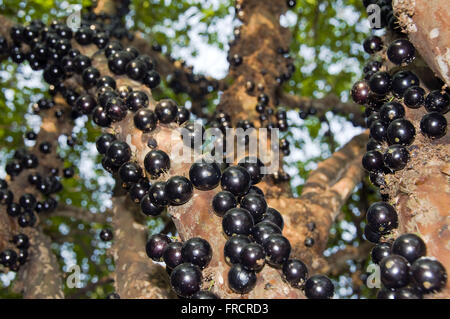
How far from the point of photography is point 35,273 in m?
4.11

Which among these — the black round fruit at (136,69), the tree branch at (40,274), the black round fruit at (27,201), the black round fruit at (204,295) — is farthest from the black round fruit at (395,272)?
the black round fruit at (27,201)

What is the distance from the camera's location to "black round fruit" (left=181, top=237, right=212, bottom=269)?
6.34ft

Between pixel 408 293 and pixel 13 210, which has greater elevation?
pixel 408 293

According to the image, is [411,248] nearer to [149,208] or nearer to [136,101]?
[149,208]

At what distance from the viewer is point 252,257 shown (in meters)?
1.81

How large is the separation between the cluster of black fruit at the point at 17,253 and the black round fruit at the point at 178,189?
2709 millimetres

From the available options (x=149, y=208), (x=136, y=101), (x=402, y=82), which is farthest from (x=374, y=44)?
(x=149, y=208)

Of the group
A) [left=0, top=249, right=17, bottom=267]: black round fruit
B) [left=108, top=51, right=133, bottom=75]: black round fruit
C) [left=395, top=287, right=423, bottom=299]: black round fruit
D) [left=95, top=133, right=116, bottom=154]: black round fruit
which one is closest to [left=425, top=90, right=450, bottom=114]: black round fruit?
[left=395, top=287, right=423, bottom=299]: black round fruit

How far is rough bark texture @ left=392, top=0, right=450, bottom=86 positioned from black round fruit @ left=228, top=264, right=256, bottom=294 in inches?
54.6

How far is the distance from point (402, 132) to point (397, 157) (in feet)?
0.52

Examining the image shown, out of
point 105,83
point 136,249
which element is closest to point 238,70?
point 105,83

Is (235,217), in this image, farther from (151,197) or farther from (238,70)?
(238,70)

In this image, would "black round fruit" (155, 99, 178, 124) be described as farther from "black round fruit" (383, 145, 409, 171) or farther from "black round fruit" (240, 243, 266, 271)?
"black round fruit" (383, 145, 409, 171)

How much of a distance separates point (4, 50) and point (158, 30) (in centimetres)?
392
